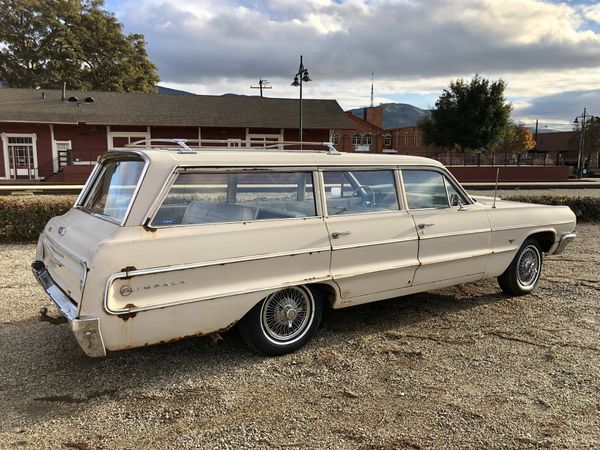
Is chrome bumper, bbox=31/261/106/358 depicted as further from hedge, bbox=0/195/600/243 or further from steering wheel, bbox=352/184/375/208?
hedge, bbox=0/195/600/243

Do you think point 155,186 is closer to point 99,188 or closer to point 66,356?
point 99,188

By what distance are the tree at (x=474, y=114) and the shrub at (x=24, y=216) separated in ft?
114

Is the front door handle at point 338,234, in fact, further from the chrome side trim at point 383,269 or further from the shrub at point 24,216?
the shrub at point 24,216

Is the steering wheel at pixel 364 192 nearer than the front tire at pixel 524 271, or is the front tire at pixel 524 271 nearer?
the steering wheel at pixel 364 192

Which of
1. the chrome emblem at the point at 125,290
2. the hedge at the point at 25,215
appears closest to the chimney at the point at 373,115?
the hedge at the point at 25,215

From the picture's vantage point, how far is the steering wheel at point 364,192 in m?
4.46

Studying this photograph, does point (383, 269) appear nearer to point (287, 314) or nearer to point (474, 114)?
point (287, 314)

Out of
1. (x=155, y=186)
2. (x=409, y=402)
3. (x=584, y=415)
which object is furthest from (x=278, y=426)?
(x=584, y=415)

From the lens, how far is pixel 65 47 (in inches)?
1592

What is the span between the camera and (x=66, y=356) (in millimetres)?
4043

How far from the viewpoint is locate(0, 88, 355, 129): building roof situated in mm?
28734

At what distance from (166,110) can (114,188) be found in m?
29.2

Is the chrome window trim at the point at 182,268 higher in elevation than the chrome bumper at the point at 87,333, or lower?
higher

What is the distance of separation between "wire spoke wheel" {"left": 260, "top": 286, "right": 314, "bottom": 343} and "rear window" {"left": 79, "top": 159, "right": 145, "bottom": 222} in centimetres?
130
